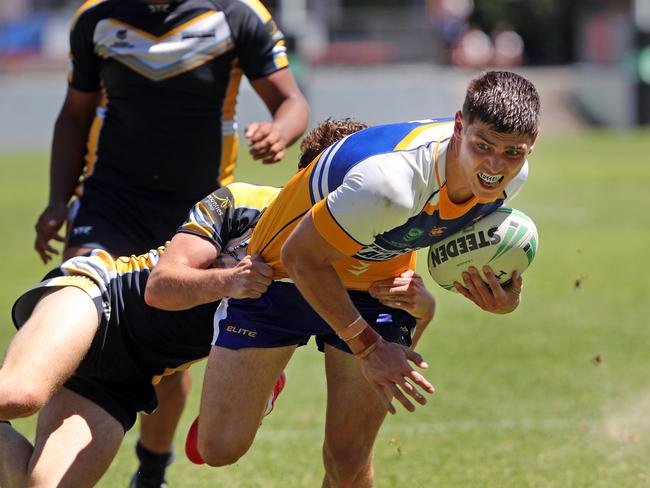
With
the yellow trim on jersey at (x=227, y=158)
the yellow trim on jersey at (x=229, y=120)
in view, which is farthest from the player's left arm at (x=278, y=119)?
the yellow trim on jersey at (x=227, y=158)

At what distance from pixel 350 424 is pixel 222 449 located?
0.55 metres

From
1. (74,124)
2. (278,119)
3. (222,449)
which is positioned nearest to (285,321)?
(222,449)

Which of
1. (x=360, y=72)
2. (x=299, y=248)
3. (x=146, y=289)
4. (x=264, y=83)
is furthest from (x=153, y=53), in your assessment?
(x=360, y=72)

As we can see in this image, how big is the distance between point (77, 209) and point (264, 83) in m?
1.20

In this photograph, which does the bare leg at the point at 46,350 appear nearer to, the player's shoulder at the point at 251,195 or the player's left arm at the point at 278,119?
the player's shoulder at the point at 251,195

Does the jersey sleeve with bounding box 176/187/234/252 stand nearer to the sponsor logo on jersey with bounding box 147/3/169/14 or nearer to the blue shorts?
the blue shorts

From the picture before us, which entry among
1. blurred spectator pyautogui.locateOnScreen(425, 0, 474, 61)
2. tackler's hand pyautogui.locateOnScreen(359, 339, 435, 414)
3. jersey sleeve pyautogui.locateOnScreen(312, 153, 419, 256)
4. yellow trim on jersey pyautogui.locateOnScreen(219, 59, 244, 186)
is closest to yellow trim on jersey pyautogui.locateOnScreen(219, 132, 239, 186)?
yellow trim on jersey pyautogui.locateOnScreen(219, 59, 244, 186)

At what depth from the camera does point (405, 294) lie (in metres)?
4.79

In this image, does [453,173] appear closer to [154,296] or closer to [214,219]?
[214,219]

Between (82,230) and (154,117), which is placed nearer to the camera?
(82,230)

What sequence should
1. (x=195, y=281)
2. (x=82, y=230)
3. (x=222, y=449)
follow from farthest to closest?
1. (x=82, y=230)
2. (x=222, y=449)
3. (x=195, y=281)

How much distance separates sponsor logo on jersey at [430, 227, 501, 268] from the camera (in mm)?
4617

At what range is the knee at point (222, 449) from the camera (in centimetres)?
484

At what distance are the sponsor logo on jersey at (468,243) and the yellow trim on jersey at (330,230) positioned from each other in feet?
1.93
